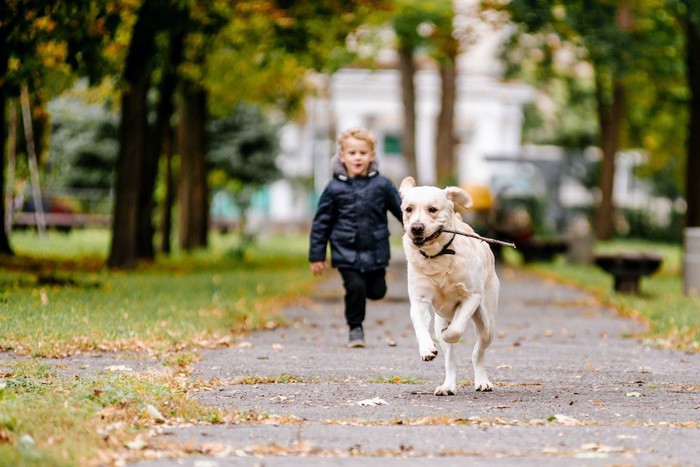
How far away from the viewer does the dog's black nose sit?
9.42m

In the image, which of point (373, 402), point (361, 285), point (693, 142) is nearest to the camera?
point (373, 402)

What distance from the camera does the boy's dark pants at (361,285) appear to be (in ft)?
42.8

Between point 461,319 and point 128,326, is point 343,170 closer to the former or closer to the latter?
point 128,326

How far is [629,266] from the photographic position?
71.5 feet

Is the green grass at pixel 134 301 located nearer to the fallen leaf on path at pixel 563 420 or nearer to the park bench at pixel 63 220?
the fallen leaf on path at pixel 563 420

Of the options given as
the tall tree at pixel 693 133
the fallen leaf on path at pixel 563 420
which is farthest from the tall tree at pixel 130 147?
the fallen leaf on path at pixel 563 420

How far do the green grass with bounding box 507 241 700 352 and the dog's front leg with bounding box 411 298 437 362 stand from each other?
188 inches

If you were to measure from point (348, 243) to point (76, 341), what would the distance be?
2543mm

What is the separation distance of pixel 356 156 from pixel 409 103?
32189 mm

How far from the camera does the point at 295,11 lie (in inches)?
1009

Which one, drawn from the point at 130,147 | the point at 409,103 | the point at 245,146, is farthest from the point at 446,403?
the point at 245,146

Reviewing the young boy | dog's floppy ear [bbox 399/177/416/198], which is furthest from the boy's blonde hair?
dog's floppy ear [bbox 399/177/416/198]

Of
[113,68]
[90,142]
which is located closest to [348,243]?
[113,68]

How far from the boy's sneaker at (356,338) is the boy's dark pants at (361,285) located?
273mm
